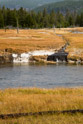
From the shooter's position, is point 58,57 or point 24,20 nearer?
point 58,57

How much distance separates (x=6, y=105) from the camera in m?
14.4

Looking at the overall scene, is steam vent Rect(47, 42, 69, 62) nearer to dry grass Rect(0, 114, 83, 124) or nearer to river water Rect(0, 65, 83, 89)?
river water Rect(0, 65, 83, 89)

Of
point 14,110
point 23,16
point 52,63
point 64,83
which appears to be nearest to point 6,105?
point 14,110

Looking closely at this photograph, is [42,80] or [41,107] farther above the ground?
[41,107]

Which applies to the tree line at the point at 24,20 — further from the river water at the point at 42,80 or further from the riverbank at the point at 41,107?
the riverbank at the point at 41,107

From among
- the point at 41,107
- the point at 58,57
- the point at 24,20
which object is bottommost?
the point at 58,57

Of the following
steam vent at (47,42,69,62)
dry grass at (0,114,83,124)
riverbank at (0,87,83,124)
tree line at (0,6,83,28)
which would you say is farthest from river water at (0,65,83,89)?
tree line at (0,6,83,28)

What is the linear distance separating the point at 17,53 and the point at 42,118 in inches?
1855

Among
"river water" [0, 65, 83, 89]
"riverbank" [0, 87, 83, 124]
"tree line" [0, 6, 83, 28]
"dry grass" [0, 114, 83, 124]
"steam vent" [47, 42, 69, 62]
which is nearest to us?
"dry grass" [0, 114, 83, 124]

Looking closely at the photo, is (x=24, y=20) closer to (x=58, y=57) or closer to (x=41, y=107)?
(x=58, y=57)

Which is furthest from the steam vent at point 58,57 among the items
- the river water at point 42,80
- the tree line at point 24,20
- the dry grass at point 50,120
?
the tree line at point 24,20

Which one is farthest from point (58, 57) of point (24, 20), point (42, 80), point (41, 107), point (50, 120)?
point (24, 20)

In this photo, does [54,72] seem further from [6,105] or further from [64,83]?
[6,105]

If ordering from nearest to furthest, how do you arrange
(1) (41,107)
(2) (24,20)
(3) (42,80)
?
(1) (41,107) → (3) (42,80) → (2) (24,20)
